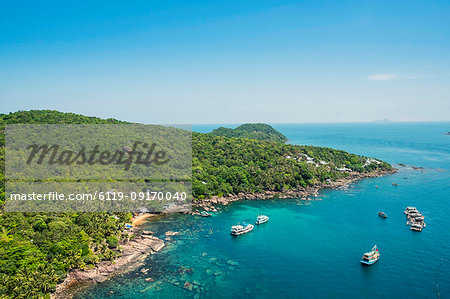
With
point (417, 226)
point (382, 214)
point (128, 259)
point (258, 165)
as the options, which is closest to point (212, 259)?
point (128, 259)

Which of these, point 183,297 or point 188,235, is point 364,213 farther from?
point 183,297

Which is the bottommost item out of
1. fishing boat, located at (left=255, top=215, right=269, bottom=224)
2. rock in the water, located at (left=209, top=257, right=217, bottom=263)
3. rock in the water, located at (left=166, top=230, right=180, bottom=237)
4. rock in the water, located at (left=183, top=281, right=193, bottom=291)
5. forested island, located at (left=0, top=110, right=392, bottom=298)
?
rock in the water, located at (left=183, top=281, right=193, bottom=291)

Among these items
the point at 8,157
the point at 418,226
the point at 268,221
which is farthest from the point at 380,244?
the point at 8,157

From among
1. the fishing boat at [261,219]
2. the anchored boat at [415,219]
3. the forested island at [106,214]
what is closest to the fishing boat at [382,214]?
the anchored boat at [415,219]

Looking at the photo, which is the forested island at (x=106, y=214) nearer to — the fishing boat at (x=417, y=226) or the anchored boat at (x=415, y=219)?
the anchored boat at (x=415, y=219)

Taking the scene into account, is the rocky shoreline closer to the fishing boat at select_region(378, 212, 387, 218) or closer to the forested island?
the forested island

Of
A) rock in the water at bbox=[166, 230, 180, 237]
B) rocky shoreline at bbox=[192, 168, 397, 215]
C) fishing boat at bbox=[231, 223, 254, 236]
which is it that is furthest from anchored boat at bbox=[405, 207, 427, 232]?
rock in the water at bbox=[166, 230, 180, 237]
